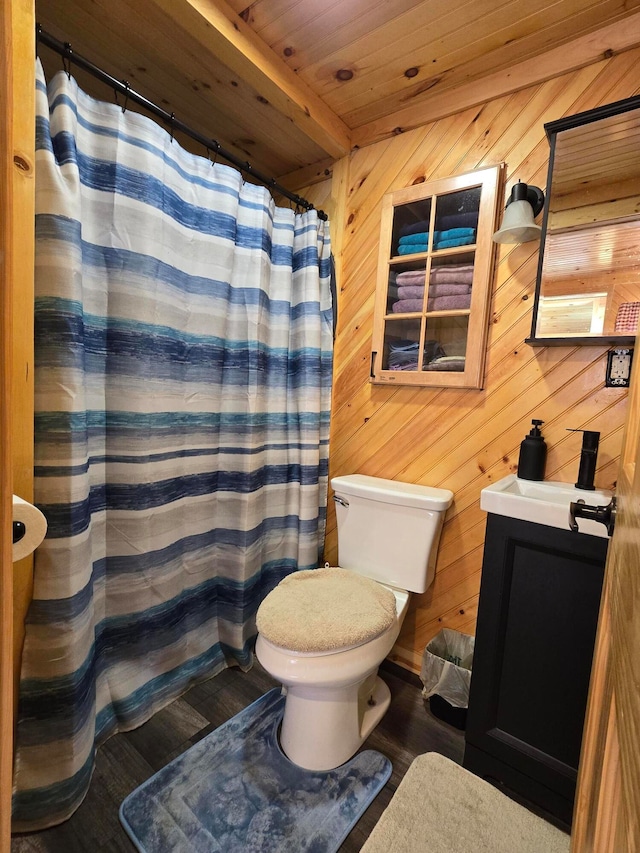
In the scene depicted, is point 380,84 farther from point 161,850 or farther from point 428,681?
point 161,850

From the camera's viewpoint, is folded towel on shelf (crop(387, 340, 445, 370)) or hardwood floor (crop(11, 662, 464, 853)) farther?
folded towel on shelf (crop(387, 340, 445, 370))

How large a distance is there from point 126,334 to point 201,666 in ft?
4.25

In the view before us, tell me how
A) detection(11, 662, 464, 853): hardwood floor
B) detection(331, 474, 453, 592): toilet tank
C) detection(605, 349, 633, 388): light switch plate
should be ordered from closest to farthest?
detection(11, 662, 464, 853): hardwood floor < detection(605, 349, 633, 388): light switch plate < detection(331, 474, 453, 592): toilet tank

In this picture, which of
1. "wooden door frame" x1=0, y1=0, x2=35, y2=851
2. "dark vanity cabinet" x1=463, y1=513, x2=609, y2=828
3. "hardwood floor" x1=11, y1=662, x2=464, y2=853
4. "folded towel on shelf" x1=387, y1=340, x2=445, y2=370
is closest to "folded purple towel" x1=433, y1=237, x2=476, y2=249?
"folded towel on shelf" x1=387, y1=340, x2=445, y2=370

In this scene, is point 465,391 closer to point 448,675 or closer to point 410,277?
point 410,277

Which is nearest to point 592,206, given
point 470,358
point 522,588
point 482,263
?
point 482,263

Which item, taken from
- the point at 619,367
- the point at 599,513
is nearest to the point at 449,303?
the point at 619,367

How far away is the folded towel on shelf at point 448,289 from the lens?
4.88ft

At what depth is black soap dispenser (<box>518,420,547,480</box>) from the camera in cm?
132

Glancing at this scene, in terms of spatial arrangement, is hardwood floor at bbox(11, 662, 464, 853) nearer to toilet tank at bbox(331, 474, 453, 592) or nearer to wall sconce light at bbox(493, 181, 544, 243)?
toilet tank at bbox(331, 474, 453, 592)

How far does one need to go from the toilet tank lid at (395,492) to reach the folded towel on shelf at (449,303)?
72 centimetres

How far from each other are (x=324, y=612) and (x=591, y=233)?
151cm

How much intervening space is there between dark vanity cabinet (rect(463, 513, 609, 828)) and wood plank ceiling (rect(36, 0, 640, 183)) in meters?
1.55

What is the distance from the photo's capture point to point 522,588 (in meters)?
1.09
